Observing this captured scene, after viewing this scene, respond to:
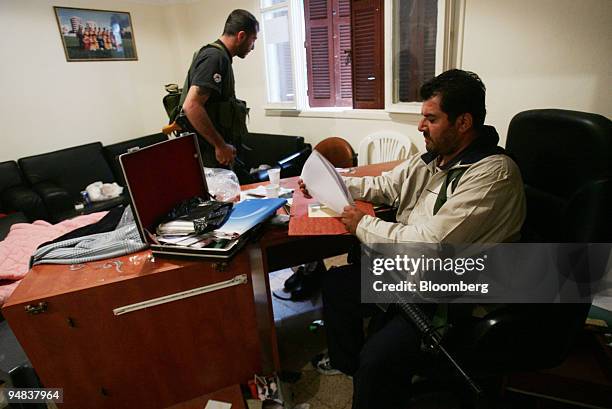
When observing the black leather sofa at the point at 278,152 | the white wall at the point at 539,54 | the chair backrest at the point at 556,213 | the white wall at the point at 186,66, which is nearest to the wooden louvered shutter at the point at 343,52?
the white wall at the point at 186,66

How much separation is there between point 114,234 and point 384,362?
3.45ft

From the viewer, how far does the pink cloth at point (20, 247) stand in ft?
5.03

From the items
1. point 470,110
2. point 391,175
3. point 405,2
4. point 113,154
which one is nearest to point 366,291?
point 391,175

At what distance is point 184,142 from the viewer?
1.36m

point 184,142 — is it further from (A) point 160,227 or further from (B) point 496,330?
(B) point 496,330

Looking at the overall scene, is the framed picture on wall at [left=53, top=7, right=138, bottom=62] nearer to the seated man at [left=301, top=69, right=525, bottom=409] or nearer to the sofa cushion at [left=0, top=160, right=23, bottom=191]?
the sofa cushion at [left=0, top=160, right=23, bottom=191]

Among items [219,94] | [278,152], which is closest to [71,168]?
[278,152]

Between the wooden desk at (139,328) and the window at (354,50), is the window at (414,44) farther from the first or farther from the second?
the wooden desk at (139,328)

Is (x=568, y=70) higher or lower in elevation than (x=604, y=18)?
lower

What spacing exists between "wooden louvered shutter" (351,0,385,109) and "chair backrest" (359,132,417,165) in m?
0.29

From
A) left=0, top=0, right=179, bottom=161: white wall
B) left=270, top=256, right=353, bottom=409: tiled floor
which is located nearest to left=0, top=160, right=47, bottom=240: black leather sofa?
Answer: left=0, top=0, right=179, bottom=161: white wall

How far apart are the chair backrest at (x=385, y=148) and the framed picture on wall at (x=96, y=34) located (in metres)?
2.89

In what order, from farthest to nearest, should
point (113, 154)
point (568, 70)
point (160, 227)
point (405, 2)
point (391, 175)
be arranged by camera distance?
point (113, 154)
point (405, 2)
point (568, 70)
point (391, 175)
point (160, 227)

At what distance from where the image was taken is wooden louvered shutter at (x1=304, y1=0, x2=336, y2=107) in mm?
3252
